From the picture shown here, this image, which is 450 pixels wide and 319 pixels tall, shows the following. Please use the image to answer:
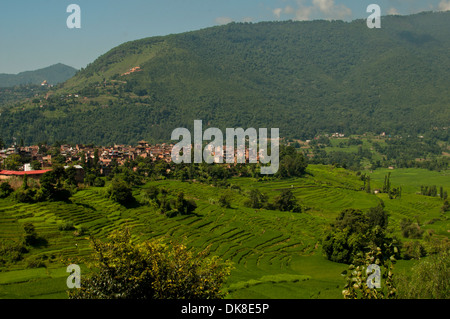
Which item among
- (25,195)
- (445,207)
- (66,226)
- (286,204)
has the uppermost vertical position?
(25,195)

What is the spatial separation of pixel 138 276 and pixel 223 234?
23.4 metres

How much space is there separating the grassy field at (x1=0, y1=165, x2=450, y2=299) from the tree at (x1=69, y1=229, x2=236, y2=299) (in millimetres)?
2081

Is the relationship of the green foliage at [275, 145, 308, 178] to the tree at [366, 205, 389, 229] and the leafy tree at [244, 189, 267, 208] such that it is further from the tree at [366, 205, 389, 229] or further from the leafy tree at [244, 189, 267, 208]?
the tree at [366, 205, 389, 229]

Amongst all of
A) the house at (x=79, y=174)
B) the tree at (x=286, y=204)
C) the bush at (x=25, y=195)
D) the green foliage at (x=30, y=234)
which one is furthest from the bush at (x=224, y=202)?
the green foliage at (x=30, y=234)

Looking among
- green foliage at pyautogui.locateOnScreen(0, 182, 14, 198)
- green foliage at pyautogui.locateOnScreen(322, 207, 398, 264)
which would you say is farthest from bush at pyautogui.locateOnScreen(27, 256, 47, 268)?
green foliage at pyautogui.locateOnScreen(322, 207, 398, 264)

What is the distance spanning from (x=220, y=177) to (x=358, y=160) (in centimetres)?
6794

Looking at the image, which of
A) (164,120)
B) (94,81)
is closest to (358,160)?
(164,120)

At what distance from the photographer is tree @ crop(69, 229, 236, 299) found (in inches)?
471

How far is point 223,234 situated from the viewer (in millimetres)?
35250

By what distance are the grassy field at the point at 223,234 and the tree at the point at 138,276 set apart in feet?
6.83

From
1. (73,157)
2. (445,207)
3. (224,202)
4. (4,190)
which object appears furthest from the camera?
(73,157)

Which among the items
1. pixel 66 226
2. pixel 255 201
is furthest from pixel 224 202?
pixel 66 226

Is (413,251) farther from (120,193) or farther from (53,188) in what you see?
(53,188)
